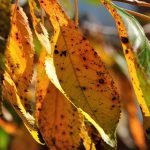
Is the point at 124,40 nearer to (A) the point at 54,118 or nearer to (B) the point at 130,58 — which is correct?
(B) the point at 130,58

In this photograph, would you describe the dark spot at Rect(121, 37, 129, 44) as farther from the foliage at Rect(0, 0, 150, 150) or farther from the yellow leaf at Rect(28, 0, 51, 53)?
the yellow leaf at Rect(28, 0, 51, 53)

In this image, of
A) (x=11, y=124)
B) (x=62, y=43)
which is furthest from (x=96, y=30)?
(x=62, y=43)

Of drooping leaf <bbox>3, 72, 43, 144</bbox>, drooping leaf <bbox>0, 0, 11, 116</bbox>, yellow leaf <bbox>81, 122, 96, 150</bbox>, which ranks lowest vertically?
yellow leaf <bbox>81, 122, 96, 150</bbox>

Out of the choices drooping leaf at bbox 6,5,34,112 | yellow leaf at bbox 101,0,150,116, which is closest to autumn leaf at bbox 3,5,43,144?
drooping leaf at bbox 6,5,34,112

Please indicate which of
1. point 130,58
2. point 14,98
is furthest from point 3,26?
point 130,58

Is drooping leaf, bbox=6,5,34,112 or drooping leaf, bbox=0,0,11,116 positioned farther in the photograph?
drooping leaf, bbox=6,5,34,112

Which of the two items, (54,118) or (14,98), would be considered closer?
(14,98)
